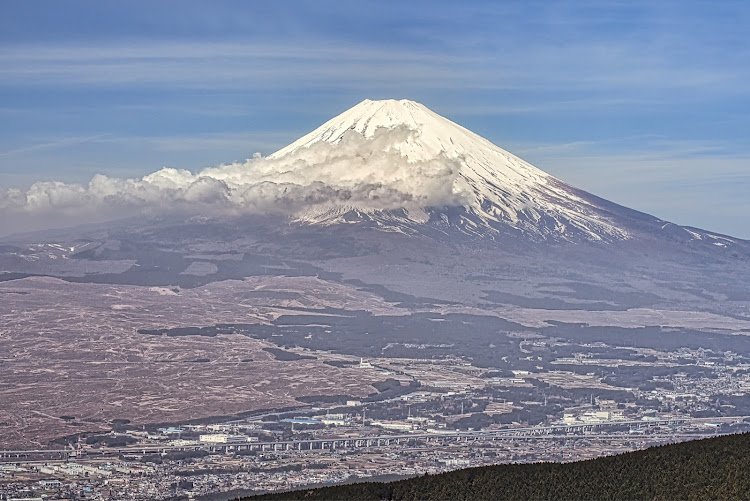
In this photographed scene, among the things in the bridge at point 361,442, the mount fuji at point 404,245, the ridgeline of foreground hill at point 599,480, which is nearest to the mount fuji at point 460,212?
the mount fuji at point 404,245

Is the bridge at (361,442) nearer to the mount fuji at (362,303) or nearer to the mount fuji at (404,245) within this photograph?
the mount fuji at (362,303)

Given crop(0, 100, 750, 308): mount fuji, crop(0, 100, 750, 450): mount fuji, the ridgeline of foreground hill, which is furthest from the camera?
crop(0, 100, 750, 308): mount fuji

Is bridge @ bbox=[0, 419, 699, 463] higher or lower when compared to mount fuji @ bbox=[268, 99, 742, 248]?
lower

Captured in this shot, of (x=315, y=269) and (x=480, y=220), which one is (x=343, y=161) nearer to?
(x=480, y=220)

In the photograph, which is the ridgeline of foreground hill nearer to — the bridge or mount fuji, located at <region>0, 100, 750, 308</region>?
the bridge

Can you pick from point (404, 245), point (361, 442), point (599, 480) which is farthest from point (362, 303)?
point (599, 480)

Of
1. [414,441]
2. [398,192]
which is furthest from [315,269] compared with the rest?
[414,441]

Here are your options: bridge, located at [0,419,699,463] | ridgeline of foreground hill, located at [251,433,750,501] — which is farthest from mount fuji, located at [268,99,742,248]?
ridgeline of foreground hill, located at [251,433,750,501]

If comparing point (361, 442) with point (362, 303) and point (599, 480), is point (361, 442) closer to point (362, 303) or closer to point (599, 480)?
point (599, 480)
